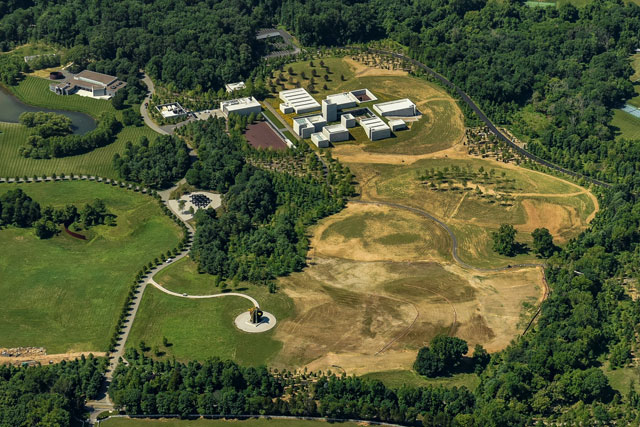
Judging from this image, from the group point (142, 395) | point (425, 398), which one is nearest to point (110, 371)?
point (142, 395)

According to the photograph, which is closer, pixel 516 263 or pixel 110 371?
pixel 110 371

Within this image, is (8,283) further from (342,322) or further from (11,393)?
(342,322)

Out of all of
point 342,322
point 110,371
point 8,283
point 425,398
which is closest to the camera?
point 425,398

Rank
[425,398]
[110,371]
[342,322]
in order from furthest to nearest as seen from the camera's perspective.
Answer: [342,322] < [110,371] < [425,398]

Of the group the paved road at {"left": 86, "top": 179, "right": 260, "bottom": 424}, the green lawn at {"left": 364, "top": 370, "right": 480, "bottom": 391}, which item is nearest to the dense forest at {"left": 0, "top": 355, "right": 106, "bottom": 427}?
the paved road at {"left": 86, "top": 179, "right": 260, "bottom": 424}

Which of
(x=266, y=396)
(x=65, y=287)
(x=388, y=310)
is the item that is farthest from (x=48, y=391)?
(x=388, y=310)

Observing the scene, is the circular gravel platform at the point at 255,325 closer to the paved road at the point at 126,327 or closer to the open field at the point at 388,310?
the open field at the point at 388,310

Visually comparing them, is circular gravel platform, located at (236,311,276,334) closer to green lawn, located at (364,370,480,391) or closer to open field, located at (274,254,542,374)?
open field, located at (274,254,542,374)

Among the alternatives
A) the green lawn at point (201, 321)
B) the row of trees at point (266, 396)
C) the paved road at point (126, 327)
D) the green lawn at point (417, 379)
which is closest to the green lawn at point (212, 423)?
the row of trees at point (266, 396)
